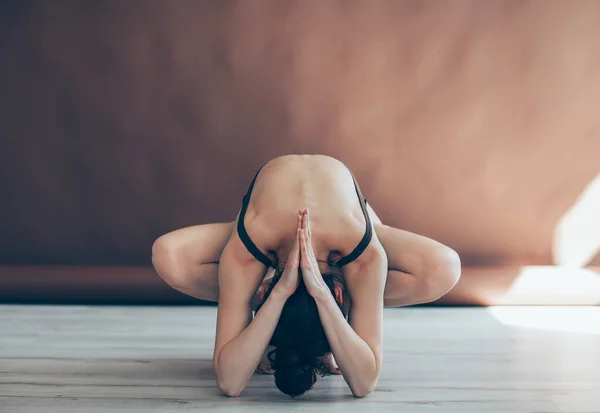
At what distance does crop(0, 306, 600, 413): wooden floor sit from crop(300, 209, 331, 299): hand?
0.37 meters

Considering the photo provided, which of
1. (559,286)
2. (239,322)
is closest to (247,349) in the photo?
(239,322)

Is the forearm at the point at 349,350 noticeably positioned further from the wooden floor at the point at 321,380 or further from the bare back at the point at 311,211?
the bare back at the point at 311,211

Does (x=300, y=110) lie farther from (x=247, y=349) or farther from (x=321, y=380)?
(x=247, y=349)

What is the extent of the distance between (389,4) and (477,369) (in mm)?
1976

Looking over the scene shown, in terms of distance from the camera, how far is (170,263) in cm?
240

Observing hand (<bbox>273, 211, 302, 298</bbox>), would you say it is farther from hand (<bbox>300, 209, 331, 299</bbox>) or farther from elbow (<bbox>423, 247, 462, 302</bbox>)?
elbow (<bbox>423, 247, 462, 302</bbox>)

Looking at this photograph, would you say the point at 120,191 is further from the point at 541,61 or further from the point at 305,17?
the point at 541,61

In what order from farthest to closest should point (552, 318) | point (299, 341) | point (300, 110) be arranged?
point (300, 110), point (552, 318), point (299, 341)

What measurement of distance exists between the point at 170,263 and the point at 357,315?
2.41 feet

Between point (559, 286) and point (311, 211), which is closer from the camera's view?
point (311, 211)

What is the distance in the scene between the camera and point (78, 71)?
3549 millimetres

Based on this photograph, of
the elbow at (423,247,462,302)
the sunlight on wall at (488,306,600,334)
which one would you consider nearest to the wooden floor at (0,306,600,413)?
the sunlight on wall at (488,306,600,334)

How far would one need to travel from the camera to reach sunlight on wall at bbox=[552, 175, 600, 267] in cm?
355

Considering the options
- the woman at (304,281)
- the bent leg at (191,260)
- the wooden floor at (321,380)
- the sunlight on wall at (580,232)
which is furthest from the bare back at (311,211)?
the sunlight on wall at (580,232)
